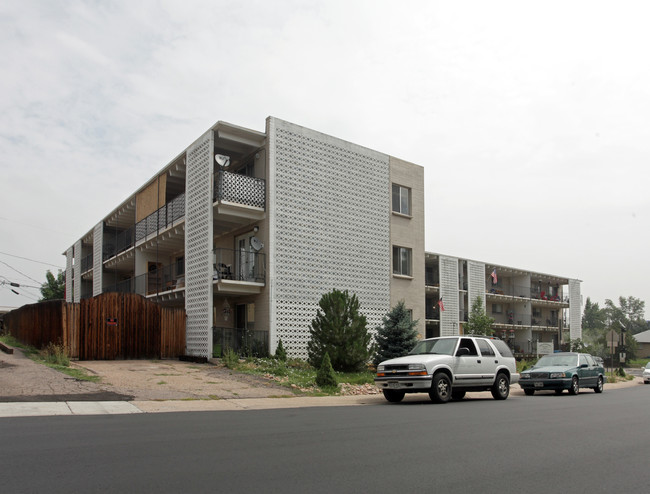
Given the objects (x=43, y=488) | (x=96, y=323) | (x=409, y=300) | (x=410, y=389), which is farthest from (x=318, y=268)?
(x=43, y=488)

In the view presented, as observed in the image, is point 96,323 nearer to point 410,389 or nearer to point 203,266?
point 203,266

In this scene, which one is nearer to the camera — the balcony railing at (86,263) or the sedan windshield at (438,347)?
the sedan windshield at (438,347)

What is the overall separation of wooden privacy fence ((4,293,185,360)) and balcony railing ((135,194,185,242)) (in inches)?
194

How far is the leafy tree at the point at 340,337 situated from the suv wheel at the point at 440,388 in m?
5.88

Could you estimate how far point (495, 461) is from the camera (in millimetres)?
7164

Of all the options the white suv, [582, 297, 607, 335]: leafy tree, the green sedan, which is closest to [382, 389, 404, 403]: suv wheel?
the white suv

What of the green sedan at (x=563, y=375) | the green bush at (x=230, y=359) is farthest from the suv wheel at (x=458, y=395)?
the green bush at (x=230, y=359)

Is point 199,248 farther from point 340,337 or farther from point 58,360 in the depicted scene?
point 340,337

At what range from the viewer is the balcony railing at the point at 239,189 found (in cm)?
2273

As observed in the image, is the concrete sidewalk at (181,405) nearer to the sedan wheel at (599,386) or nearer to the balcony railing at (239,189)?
the sedan wheel at (599,386)

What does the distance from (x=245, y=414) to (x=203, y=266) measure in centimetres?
1246

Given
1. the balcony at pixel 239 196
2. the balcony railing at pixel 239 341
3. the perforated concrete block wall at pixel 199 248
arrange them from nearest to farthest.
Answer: the balcony railing at pixel 239 341, the balcony at pixel 239 196, the perforated concrete block wall at pixel 199 248

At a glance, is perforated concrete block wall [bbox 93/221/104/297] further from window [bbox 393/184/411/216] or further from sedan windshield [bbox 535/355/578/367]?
sedan windshield [bbox 535/355/578/367]

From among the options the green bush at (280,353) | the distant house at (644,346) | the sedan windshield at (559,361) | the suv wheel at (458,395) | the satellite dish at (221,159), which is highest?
the satellite dish at (221,159)
